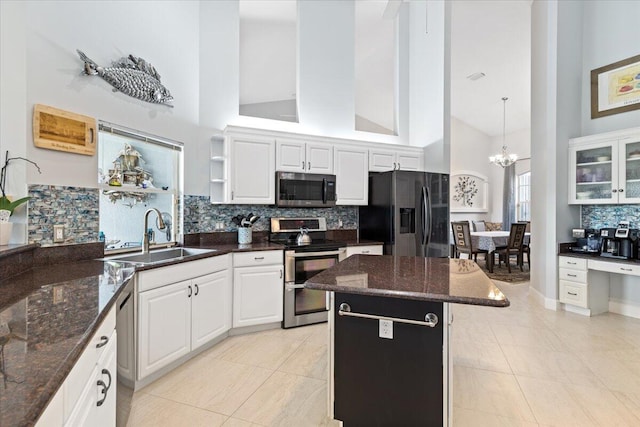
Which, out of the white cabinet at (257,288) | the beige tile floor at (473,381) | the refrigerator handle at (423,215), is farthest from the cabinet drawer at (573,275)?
the white cabinet at (257,288)

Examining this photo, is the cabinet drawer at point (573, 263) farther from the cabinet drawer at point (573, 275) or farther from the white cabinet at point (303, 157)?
the white cabinet at point (303, 157)

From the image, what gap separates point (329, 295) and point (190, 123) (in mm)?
2679

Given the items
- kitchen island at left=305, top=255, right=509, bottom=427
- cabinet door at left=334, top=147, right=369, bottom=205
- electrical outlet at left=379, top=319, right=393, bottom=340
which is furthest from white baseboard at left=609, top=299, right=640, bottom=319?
electrical outlet at left=379, top=319, right=393, bottom=340

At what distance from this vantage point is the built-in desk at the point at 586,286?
3.70 m

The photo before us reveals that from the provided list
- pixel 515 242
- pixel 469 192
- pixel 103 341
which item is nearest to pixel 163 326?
pixel 103 341

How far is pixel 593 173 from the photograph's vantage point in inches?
152

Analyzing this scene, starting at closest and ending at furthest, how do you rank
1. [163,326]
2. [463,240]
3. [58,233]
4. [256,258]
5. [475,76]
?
[58,233]
[163,326]
[256,258]
[463,240]
[475,76]

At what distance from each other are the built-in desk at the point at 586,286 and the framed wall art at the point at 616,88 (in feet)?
6.03

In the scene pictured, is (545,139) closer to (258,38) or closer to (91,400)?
(258,38)

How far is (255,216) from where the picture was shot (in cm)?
376

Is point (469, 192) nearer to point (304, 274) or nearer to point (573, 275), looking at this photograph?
point (573, 275)

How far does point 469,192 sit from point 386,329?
8516 millimetres

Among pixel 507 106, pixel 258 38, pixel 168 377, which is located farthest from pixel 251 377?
pixel 507 106

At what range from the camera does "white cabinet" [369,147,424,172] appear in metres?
4.23
